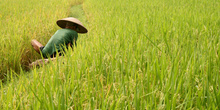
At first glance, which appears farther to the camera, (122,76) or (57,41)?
(57,41)

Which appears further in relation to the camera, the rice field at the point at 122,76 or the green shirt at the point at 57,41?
the green shirt at the point at 57,41

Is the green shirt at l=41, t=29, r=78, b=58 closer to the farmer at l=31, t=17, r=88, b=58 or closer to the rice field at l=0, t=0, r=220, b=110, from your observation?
the farmer at l=31, t=17, r=88, b=58

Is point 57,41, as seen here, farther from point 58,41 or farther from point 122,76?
point 122,76

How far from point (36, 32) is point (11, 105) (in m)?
2.62

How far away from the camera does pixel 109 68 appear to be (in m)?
1.42

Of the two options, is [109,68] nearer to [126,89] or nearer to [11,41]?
[126,89]

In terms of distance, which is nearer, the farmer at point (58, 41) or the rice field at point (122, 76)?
the rice field at point (122, 76)

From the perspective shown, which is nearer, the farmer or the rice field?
the rice field

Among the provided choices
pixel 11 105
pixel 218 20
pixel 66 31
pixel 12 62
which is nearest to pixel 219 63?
pixel 11 105

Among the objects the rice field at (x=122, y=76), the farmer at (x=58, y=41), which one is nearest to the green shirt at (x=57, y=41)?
the farmer at (x=58, y=41)

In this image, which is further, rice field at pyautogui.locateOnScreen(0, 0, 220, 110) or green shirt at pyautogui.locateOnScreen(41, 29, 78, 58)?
green shirt at pyautogui.locateOnScreen(41, 29, 78, 58)

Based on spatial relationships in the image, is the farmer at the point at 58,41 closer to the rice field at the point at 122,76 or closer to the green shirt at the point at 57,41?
the green shirt at the point at 57,41

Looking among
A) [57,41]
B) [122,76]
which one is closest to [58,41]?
[57,41]

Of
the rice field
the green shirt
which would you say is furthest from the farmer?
the rice field
